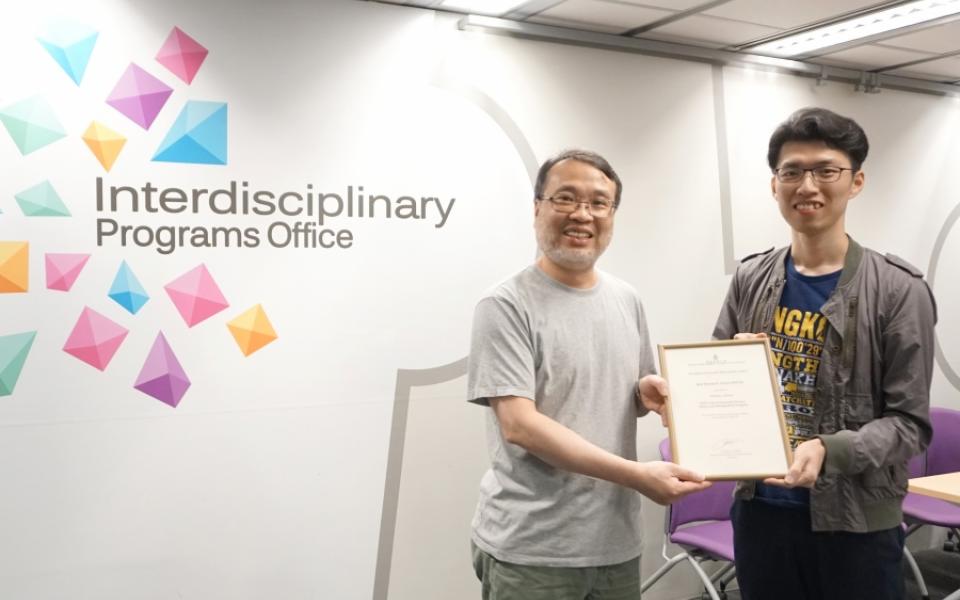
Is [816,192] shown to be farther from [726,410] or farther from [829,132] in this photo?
[726,410]

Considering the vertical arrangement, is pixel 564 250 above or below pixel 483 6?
below

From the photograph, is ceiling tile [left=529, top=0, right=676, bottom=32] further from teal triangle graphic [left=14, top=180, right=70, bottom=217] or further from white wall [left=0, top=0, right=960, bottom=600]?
teal triangle graphic [left=14, top=180, right=70, bottom=217]

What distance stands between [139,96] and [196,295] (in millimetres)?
766

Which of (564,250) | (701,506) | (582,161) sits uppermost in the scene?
(582,161)

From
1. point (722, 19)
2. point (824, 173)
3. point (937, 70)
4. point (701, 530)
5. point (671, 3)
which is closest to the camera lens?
point (824, 173)

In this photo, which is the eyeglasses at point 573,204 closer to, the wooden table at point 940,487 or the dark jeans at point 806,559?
the dark jeans at point 806,559

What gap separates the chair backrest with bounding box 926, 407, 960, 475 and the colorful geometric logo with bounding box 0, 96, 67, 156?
14.6 feet

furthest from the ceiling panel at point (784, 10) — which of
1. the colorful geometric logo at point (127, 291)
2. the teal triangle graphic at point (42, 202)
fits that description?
the teal triangle graphic at point (42, 202)

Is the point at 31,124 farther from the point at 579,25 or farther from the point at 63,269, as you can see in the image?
the point at 579,25

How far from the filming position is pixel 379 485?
11.5ft

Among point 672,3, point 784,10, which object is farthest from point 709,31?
point 672,3

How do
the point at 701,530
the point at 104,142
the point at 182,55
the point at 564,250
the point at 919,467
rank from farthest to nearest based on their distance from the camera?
the point at 919,467 → the point at 701,530 → the point at 182,55 → the point at 104,142 → the point at 564,250

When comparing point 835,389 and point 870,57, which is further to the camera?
point 870,57

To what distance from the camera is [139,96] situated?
3025 mm
